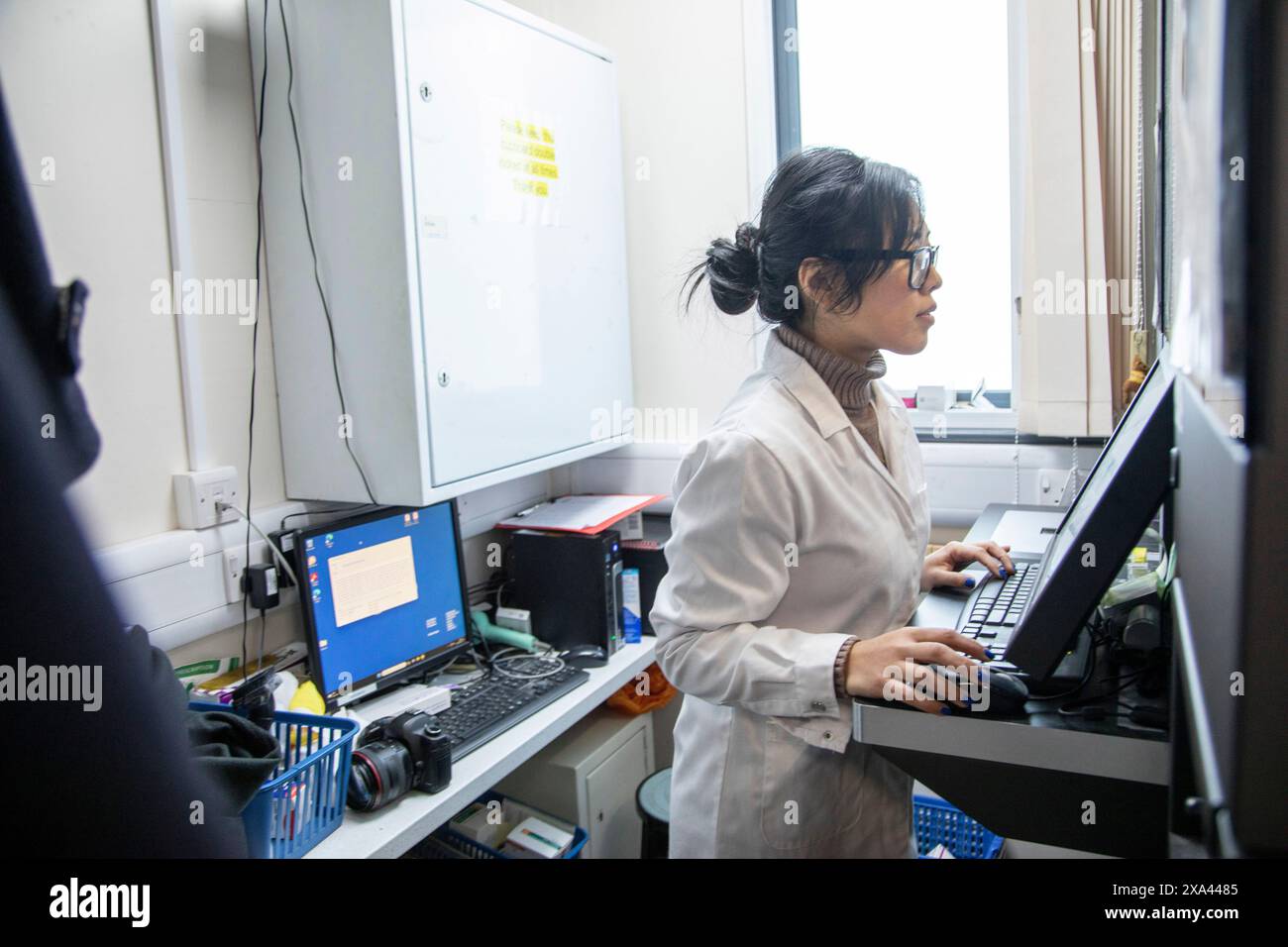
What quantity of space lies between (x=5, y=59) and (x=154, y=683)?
4.83ft

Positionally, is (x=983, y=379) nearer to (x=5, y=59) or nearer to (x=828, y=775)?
(x=828, y=775)

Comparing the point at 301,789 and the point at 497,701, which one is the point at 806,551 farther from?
the point at 497,701

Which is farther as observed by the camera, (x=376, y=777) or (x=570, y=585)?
(x=570, y=585)

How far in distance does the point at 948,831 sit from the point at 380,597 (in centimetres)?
118

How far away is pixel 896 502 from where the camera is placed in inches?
43.7

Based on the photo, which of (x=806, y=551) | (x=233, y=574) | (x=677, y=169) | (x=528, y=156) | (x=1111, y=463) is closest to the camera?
(x=1111, y=463)

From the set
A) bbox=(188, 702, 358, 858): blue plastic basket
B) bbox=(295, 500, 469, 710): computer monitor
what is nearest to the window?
bbox=(295, 500, 469, 710): computer monitor

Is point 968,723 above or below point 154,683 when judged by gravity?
below

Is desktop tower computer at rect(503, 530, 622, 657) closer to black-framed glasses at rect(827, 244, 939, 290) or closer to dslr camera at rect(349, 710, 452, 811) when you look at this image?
dslr camera at rect(349, 710, 452, 811)

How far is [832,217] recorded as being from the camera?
3.58ft

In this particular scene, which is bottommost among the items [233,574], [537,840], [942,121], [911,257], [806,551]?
[537,840]

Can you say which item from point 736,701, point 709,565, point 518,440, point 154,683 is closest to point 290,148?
point 518,440

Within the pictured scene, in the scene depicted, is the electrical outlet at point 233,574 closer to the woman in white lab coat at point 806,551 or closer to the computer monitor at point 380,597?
the computer monitor at point 380,597

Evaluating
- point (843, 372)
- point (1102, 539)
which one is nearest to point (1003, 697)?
point (1102, 539)
